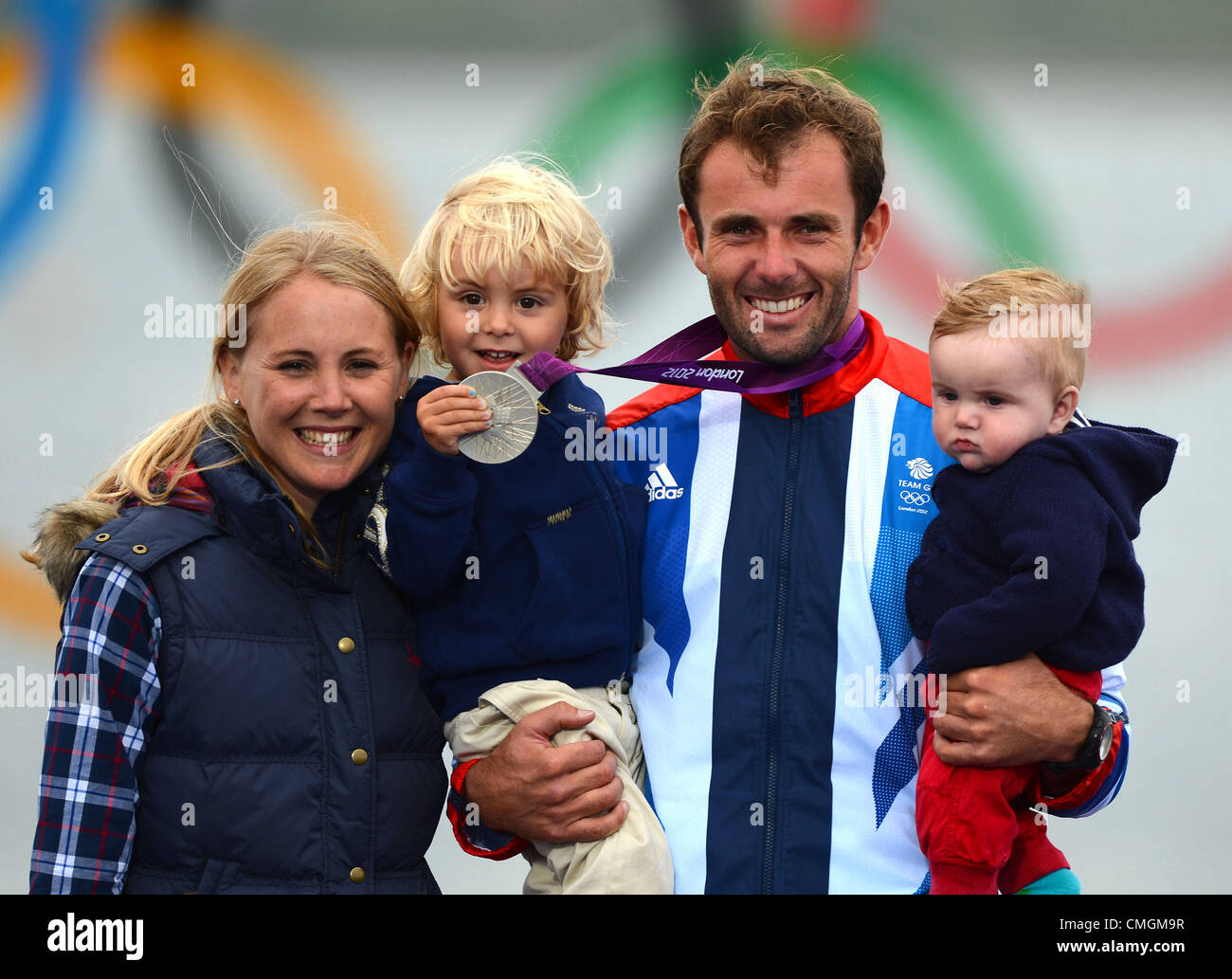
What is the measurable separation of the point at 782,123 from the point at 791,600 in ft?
2.73

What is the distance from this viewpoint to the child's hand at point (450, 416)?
2041 millimetres

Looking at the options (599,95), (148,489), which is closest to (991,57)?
(599,95)

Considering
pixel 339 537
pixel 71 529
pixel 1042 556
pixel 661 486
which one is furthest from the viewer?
pixel 661 486

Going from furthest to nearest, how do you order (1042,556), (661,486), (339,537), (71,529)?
(661,486) → (339,537) → (71,529) → (1042,556)

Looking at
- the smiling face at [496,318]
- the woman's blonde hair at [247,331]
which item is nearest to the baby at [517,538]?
the smiling face at [496,318]

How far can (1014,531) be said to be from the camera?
199 cm

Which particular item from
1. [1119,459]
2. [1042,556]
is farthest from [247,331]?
[1119,459]

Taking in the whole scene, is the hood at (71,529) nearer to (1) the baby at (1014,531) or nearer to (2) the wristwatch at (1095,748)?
(1) the baby at (1014,531)

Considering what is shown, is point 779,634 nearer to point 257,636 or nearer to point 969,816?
point 969,816

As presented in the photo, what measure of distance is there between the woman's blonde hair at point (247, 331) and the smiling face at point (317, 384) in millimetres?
24

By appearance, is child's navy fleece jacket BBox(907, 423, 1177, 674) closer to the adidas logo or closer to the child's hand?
the adidas logo

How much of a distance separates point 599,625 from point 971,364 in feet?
2.41

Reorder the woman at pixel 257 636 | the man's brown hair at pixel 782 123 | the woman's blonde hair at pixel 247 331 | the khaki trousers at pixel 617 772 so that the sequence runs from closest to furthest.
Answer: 1. the woman at pixel 257 636
2. the khaki trousers at pixel 617 772
3. the woman's blonde hair at pixel 247 331
4. the man's brown hair at pixel 782 123

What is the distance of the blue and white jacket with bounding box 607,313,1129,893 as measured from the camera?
6.84 feet
